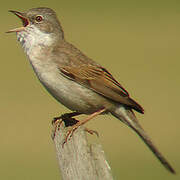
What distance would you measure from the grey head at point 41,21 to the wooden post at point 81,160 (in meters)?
1.91

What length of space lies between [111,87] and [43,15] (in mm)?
1138

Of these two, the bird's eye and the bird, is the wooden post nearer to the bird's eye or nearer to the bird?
the bird

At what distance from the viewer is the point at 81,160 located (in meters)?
4.91

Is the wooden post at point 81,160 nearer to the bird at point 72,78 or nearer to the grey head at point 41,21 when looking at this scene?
the bird at point 72,78

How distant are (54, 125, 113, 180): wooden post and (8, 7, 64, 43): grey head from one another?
6.26 feet

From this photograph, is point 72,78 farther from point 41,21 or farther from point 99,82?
point 41,21

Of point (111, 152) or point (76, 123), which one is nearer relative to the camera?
point (76, 123)

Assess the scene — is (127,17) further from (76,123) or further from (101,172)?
(101,172)

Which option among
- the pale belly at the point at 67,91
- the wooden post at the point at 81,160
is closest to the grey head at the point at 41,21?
the pale belly at the point at 67,91

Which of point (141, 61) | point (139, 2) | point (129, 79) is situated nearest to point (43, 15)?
point (129, 79)

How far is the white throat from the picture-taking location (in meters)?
6.70

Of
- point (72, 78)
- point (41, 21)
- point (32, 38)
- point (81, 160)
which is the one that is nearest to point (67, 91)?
point (72, 78)

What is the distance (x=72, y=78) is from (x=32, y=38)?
61 cm

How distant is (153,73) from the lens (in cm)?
1541
